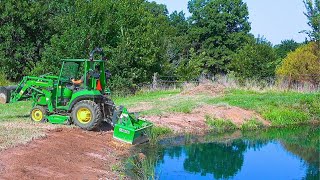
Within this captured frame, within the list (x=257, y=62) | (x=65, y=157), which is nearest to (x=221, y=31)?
(x=257, y=62)

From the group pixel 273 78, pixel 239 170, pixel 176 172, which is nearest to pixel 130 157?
pixel 176 172

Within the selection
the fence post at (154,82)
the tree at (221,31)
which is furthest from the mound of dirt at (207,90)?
the tree at (221,31)

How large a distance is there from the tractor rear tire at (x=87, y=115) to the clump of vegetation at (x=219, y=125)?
6.29m

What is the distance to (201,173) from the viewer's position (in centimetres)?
1285

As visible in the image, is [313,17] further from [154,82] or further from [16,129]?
[16,129]

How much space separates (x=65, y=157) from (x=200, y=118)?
9.23m

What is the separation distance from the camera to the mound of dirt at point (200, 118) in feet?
59.3

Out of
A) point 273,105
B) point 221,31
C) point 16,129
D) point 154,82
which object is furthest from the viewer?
point 221,31

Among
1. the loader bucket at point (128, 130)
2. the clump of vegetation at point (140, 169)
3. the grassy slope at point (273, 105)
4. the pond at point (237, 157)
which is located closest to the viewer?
the clump of vegetation at point (140, 169)

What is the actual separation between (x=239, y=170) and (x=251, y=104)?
373 inches

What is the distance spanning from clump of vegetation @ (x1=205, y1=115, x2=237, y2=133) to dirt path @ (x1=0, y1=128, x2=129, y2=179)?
584 cm

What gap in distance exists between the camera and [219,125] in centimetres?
1944

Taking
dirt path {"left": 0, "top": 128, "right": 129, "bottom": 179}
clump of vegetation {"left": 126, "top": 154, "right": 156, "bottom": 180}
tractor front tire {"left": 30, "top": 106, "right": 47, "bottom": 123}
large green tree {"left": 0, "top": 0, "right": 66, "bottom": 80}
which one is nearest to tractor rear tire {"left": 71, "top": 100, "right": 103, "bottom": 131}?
dirt path {"left": 0, "top": 128, "right": 129, "bottom": 179}

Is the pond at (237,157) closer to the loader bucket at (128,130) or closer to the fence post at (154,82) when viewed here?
the loader bucket at (128,130)
